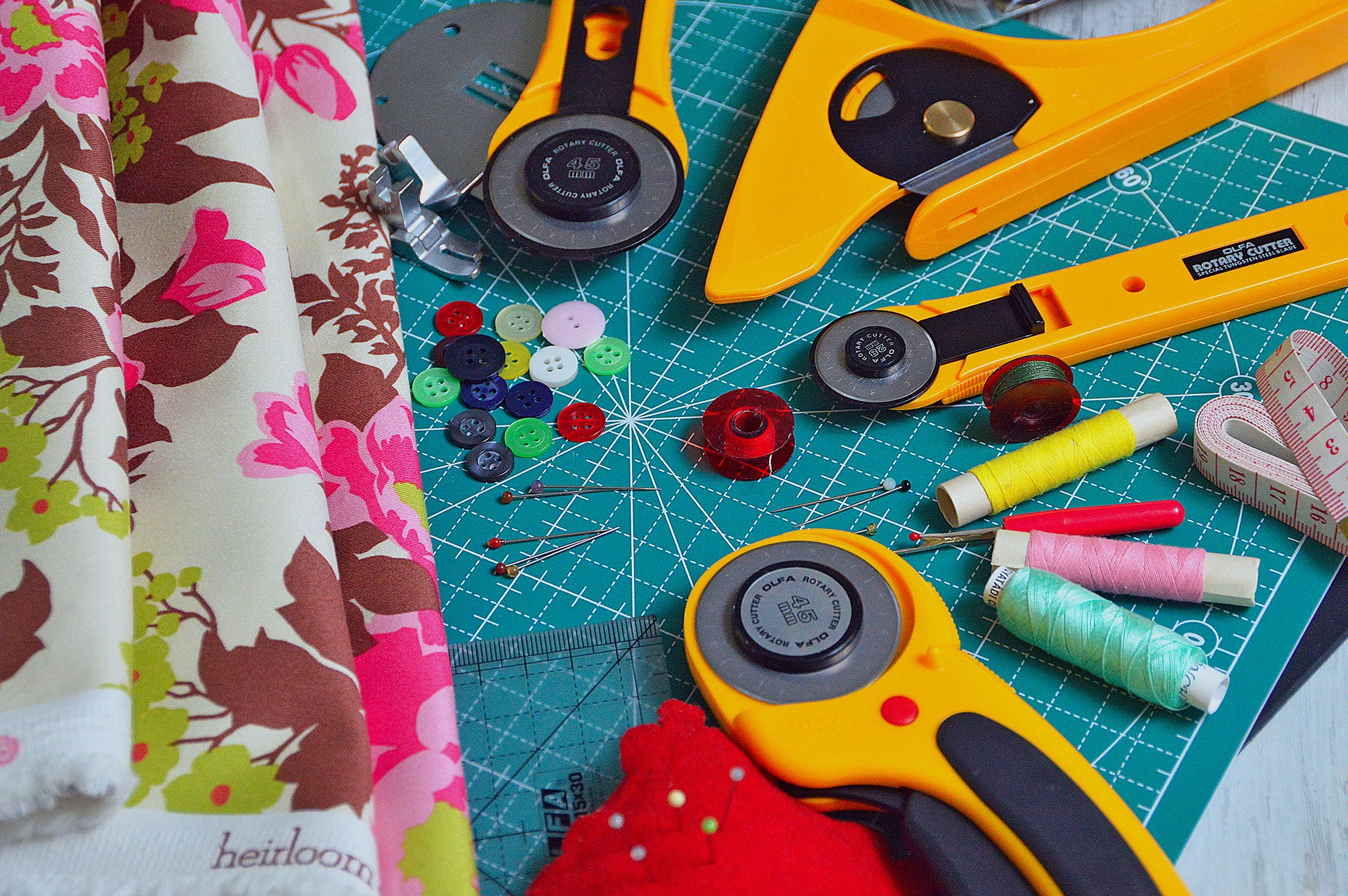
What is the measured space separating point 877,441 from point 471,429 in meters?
0.56

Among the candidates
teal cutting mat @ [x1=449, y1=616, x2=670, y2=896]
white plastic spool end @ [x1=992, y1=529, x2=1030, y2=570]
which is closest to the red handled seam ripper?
white plastic spool end @ [x1=992, y1=529, x2=1030, y2=570]

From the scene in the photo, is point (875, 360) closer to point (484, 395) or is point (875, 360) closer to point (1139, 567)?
point (1139, 567)

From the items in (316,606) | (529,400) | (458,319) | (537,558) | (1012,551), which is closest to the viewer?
(316,606)

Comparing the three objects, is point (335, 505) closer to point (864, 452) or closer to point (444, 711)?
point (444, 711)

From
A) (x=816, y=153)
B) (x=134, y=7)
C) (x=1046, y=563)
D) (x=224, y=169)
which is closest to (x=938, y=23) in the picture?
(x=816, y=153)

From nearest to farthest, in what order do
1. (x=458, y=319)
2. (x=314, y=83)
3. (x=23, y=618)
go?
(x=23, y=618) < (x=458, y=319) < (x=314, y=83)

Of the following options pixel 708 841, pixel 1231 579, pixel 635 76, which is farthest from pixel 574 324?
pixel 1231 579

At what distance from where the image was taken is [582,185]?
169 cm

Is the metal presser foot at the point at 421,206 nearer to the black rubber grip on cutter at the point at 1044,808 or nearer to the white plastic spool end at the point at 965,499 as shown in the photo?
the white plastic spool end at the point at 965,499

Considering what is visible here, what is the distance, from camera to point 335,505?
1.47 meters

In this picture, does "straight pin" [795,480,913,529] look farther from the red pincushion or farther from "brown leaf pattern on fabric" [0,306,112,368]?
"brown leaf pattern on fabric" [0,306,112,368]

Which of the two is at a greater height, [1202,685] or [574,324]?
[574,324]

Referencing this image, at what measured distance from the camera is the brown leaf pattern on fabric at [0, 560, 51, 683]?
3.64ft

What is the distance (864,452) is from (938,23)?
73 centimetres
